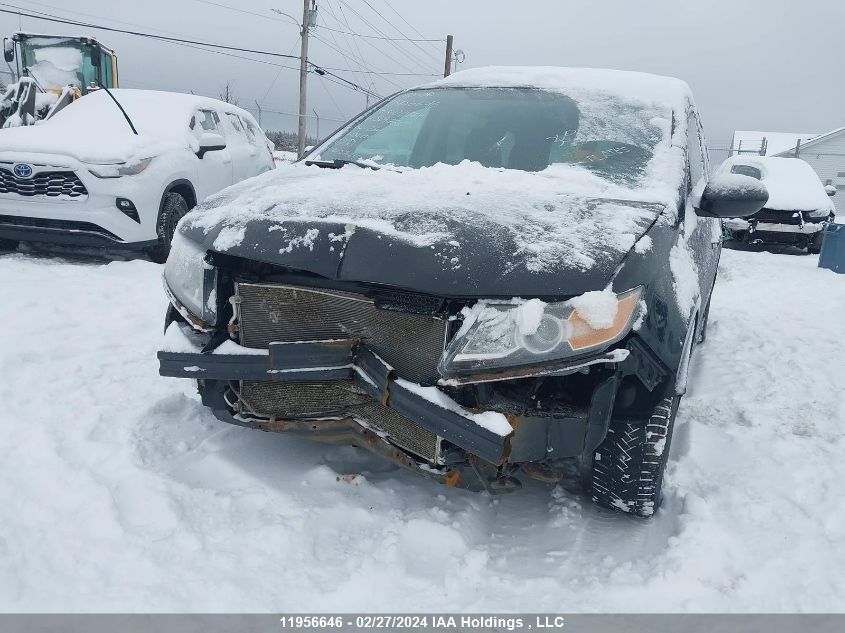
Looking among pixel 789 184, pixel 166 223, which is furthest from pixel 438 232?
pixel 789 184

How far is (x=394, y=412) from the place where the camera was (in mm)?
2152

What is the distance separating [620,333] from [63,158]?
218 inches

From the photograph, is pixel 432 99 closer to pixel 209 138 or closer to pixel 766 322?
pixel 209 138

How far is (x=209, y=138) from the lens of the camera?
15.4 feet

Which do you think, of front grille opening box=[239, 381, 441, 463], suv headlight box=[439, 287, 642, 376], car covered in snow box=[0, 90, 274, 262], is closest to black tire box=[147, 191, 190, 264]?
car covered in snow box=[0, 90, 274, 262]

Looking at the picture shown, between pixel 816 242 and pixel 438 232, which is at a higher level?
pixel 438 232

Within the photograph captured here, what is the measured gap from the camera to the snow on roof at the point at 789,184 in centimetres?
1073

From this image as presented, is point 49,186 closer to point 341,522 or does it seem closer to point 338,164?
point 338,164

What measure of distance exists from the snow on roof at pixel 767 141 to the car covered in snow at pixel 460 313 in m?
Answer: 50.1

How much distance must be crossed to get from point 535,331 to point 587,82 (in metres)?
2.07

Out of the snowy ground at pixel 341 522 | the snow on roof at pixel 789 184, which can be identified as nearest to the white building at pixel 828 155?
the snow on roof at pixel 789 184

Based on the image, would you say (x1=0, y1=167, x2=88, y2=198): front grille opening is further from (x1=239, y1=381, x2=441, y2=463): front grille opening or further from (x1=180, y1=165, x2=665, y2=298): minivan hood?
(x1=239, y1=381, x2=441, y2=463): front grille opening

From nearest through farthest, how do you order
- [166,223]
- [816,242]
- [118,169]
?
[118,169] < [166,223] < [816,242]

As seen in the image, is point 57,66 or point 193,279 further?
point 57,66
